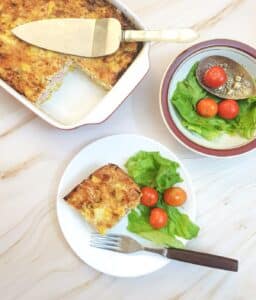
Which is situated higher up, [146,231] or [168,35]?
[168,35]

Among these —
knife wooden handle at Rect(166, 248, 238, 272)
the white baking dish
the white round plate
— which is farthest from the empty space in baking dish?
knife wooden handle at Rect(166, 248, 238, 272)

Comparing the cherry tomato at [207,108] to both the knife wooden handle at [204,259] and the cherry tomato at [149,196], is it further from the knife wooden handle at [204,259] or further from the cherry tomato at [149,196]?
the knife wooden handle at [204,259]

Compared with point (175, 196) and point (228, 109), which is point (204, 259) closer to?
point (175, 196)

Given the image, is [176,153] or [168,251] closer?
[168,251]

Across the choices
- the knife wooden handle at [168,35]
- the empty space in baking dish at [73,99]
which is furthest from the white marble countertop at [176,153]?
the knife wooden handle at [168,35]

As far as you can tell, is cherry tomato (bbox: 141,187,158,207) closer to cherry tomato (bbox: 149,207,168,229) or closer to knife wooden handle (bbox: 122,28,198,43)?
cherry tomato (bbox: 149,207,168,229)

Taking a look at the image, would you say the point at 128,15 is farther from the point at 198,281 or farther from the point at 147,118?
the point at 198,281

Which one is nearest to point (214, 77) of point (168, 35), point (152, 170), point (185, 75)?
point (185, 75)
